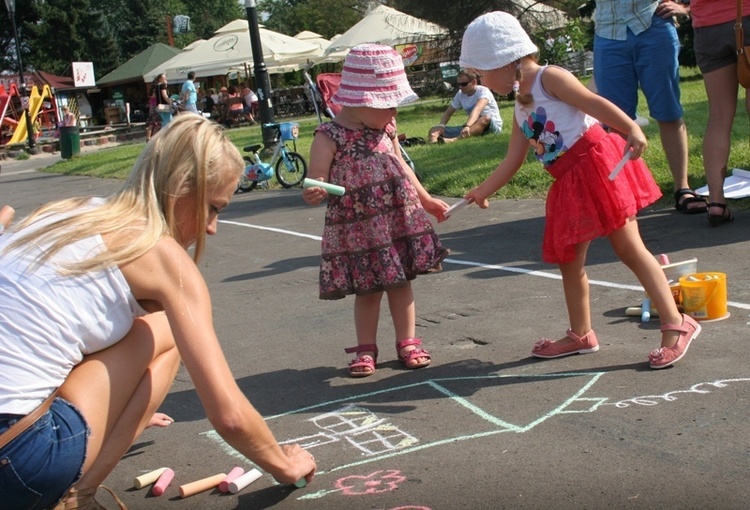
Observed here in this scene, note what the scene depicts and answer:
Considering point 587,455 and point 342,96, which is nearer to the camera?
point 587,455

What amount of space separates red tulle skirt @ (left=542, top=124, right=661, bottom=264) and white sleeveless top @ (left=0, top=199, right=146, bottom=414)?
2101 mm

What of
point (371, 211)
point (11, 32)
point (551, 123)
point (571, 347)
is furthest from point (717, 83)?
point (11, 32)

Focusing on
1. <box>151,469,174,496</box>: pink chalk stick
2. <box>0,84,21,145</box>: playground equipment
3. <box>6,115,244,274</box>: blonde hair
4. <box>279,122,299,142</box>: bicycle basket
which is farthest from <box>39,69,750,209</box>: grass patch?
<box>0,84,21,145</box>: playground equipment

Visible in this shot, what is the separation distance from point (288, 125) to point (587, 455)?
10227 millimetres

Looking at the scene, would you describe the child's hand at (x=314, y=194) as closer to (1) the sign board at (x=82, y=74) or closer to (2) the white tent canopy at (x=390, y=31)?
(2) the white tent canopy at (x=390, y=31)

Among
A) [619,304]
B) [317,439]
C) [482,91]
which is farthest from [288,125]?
[317,439]

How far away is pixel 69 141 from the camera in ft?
77.7

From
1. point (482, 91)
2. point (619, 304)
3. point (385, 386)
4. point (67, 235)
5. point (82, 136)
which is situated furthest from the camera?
point (82, 136)

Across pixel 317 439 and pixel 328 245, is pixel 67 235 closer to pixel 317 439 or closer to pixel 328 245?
pixel 317 439

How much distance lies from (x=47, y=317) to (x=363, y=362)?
2.10 m

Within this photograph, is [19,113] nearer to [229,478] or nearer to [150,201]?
[229,478]

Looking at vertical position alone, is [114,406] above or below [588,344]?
above

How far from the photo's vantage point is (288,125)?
12.9 m

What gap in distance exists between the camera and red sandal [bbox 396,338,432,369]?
440 cm
